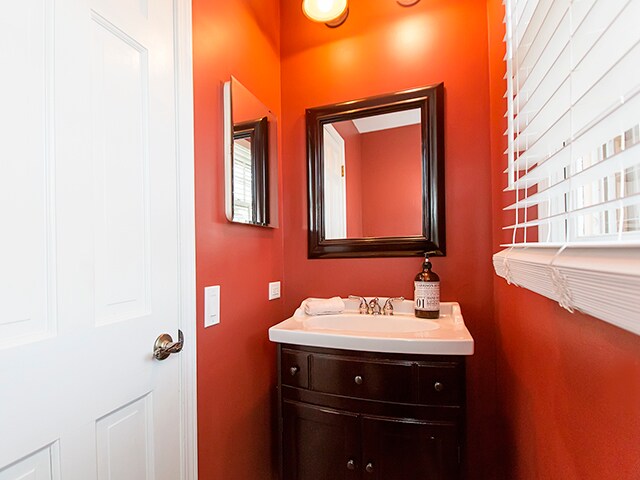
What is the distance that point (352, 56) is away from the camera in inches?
63.2

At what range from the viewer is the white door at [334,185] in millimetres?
1635

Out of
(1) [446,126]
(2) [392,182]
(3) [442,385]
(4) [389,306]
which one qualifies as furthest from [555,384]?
(1) [446,126]

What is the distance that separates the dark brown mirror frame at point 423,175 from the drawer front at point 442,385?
553 millimetres

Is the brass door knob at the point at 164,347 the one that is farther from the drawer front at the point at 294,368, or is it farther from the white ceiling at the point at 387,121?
the white ceiling at the point at 387,121

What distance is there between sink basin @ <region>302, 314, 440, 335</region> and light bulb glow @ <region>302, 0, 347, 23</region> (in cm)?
142

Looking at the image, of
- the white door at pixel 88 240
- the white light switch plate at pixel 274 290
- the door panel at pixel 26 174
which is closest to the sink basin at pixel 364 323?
the white light switch plate at pixel 274 290

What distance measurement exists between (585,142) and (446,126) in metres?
1.04

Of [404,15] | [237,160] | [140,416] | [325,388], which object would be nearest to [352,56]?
[404,15]

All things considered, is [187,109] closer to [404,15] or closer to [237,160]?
[237,160]

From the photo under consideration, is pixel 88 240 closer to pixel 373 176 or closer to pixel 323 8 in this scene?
pixel 373 176

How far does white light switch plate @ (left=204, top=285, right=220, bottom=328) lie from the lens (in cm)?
111

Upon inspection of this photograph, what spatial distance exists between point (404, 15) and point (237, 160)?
3.59ft

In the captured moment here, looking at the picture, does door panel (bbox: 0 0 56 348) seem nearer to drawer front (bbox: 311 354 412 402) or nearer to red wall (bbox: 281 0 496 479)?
drawer front (bbox: 311 354 412 402)

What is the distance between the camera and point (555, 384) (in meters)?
0.75
